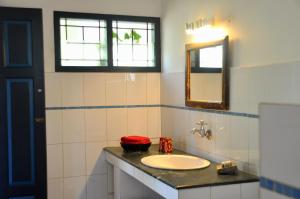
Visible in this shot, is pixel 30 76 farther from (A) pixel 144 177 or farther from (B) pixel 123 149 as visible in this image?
(A) pixel 144 177

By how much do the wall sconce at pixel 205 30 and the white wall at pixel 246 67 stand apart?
6cm

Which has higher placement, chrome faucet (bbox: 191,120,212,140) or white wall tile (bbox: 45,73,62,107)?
white wall tile (bbox: 45,73,62,107)

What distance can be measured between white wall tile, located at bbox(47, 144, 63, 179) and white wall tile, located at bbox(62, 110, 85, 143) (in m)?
0.11

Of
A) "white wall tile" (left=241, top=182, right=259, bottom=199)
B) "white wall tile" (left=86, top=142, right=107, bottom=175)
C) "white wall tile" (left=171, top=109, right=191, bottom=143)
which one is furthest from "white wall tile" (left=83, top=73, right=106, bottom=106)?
"white wall tile" (left=241, top=182, right=259, bottom=199)

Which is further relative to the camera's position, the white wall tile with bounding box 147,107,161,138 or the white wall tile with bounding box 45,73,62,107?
the white wall tile with bounding box 147,107,161,138

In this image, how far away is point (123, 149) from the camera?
3.66 meters

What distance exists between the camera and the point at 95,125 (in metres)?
3.80

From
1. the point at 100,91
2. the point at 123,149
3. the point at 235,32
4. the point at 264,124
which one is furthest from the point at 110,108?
the point at 264,124

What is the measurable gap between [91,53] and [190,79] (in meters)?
1.07

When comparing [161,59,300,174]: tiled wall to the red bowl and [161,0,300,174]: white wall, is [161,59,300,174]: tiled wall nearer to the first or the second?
[161,0,300,174]: white wall

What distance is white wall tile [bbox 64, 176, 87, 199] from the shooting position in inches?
147

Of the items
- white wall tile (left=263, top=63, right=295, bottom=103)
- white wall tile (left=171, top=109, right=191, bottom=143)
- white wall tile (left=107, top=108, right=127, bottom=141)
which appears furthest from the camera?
white wall tile (left=107, top=108, right=127, bottom=141)

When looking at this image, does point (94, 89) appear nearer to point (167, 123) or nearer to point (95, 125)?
point (95, 125)

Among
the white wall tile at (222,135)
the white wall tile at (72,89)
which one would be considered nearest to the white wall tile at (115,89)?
the white wall tile at (72,89)
